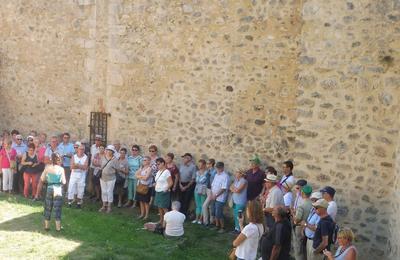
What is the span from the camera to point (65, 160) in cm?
1303

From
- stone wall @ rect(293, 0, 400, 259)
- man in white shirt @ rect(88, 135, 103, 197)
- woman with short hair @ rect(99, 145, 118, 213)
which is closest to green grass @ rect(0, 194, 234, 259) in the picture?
woman with short hair @ rect(99, 145, 118, 213)

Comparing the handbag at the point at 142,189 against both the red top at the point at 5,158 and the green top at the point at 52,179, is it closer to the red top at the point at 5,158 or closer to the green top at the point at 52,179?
the green top at the point at 52,179

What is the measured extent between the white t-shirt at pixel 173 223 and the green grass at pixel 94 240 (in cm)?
19

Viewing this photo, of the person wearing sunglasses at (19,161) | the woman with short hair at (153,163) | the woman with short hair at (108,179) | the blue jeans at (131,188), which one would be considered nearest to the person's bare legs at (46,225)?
the woman with short hair at (108,179)

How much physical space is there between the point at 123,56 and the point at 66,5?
2.75m

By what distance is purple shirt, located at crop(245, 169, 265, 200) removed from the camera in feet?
33.7

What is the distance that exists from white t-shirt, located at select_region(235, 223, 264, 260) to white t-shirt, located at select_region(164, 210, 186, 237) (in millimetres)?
2955

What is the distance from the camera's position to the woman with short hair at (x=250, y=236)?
6.82 meters

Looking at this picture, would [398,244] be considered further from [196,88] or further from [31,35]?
[31,35]

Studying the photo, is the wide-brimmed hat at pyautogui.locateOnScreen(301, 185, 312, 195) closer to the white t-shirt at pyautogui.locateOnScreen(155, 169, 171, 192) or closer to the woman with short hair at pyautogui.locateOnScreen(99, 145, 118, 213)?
the white t-shirt at pyautogui.locateOnScreen(155, 169, 171, 192)

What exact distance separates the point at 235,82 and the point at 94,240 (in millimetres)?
4375

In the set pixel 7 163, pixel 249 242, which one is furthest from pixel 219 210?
pixel 7 163

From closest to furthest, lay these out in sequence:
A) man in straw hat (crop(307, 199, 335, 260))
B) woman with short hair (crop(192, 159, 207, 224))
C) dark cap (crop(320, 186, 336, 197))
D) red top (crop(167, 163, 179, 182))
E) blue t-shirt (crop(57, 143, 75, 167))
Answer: man in straw hat (crop(307, 199, 335, 260)) < dark cap (crop(320, 186, 336, 197)) < woman with short hair (crop(192, 159, 207, 224)) < red top (crop(167, 163, 179, 182)) < blue t-shirt (crop(57, 143, 75, 167))

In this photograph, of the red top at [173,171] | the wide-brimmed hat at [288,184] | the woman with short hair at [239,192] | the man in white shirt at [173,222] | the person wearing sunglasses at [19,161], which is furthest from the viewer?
the person wearing sunglasses at [19,161]
